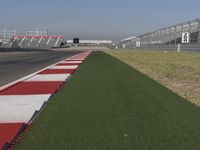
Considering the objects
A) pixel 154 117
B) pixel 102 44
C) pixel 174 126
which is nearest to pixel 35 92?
pixel 154 117

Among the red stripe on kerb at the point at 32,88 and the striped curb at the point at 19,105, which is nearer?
the striped curb at the point at 19,105

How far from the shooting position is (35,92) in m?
9.92

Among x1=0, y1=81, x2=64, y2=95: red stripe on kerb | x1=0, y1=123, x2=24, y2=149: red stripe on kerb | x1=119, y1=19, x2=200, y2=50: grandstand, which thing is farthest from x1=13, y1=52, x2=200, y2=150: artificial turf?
x1=119, y1=19, x2=200, y2=50: grandstand

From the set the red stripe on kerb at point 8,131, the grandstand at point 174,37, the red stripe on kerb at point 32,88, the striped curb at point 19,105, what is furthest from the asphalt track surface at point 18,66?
the grandstand at point 174,37

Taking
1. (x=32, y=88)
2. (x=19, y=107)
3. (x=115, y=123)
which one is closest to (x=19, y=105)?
(x=19, y=107)

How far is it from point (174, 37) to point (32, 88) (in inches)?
1823

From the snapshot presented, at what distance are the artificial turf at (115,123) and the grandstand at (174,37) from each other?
36.6 m

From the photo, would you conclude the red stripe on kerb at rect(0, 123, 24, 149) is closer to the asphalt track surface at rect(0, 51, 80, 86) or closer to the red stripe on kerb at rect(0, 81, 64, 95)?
the red stripe on kerb at rect(0, 81, 64, 95)

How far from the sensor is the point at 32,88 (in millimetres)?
10773

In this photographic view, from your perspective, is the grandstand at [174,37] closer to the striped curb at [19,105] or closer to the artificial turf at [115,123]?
the striped curb at [19,105]

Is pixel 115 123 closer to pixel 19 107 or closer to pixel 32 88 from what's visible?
pixel 19 107

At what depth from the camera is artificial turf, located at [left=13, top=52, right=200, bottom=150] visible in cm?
498

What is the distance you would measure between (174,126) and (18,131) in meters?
2.26

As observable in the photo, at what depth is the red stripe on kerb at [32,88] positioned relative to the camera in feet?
32.4
